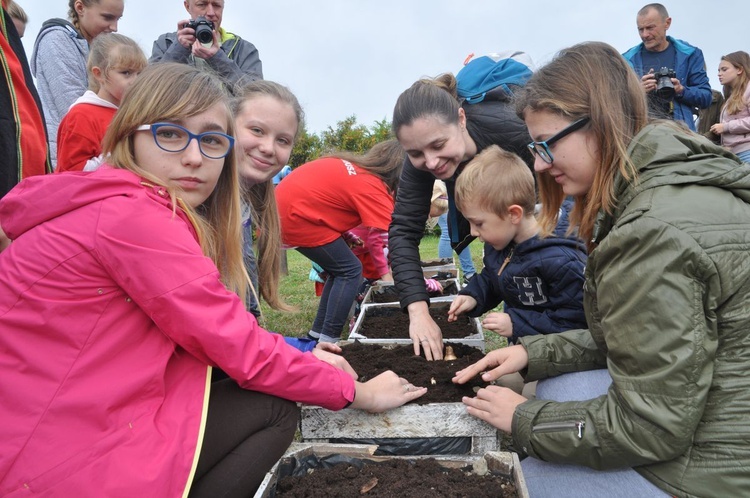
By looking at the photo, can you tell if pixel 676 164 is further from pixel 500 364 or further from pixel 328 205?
pixel 328 205

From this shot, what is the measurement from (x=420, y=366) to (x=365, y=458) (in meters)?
0.82

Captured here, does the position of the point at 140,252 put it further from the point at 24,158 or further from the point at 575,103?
the point at 575,103

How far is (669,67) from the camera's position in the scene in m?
5.69

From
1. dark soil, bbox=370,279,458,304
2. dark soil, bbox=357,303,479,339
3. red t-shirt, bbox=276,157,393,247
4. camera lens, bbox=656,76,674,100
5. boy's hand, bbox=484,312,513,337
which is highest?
camera lens, bbox=656,76,674,100

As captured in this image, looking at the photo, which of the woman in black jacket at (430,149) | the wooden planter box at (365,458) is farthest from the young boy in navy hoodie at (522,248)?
the wooden planter box at (365,458)

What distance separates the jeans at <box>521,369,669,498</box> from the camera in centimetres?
153

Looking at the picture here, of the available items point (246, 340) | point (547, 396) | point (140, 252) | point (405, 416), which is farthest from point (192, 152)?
point (547, 396)

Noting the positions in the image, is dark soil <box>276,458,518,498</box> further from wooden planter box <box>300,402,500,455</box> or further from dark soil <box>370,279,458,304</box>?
dark soil <box>370,279,458,304</box>

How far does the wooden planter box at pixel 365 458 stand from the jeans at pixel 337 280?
2.33 metres

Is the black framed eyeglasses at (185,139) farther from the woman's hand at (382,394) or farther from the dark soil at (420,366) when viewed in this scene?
the dark soil at (420,366)

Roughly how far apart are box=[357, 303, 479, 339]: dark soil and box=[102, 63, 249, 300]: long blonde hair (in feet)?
5.77

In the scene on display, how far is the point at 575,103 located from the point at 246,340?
1214 mm

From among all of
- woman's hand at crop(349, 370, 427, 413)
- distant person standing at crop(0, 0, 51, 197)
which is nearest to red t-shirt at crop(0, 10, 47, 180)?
distant person standing at crop(0, 0, 51, 197)

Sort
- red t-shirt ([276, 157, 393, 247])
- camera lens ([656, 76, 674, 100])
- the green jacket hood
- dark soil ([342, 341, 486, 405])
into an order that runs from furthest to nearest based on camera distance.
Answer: camera lens ([656, 76, 674, 100])
red t-shirt ([276, 157, 393, 247])
dark soil ([342, 341, 486, 405])
the green jacket hood
